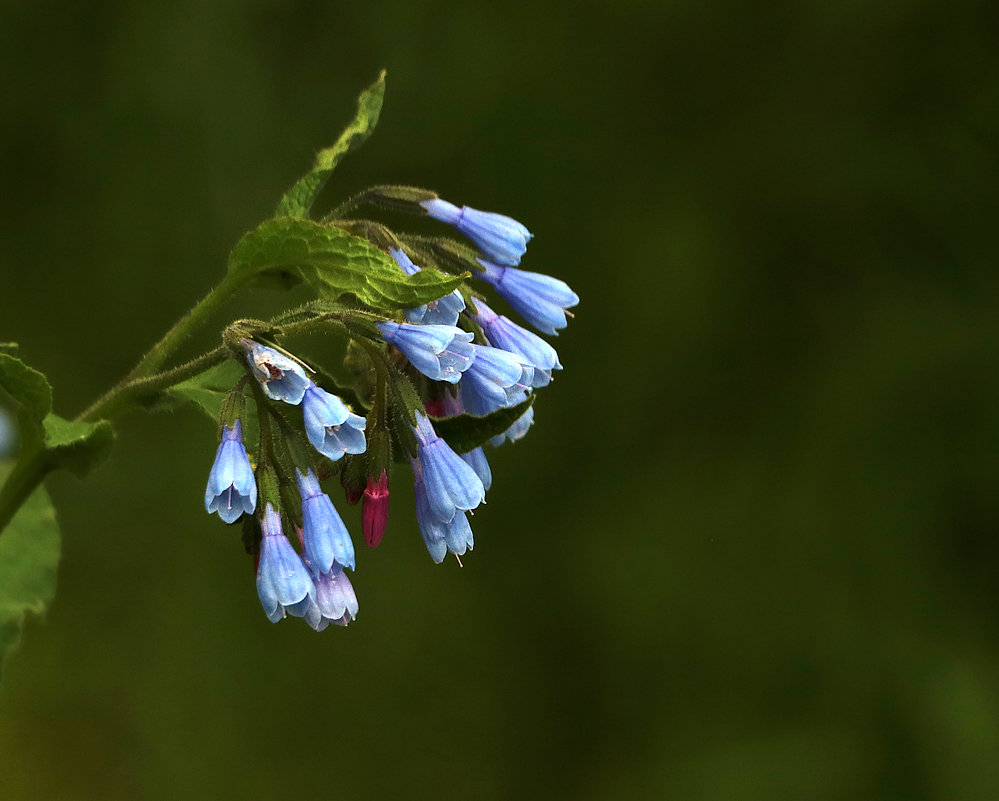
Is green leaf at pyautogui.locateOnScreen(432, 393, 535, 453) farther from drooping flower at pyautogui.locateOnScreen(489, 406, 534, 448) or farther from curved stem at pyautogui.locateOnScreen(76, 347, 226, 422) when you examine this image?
curved stem at pyautogui.locateOnScreen(76, 347, 226, 422)

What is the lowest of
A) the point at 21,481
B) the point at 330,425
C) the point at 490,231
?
the point at 21,481

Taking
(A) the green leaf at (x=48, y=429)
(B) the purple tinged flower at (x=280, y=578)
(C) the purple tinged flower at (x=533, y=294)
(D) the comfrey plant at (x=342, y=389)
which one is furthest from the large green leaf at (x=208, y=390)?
(C) the purple tinged flower at (x=533, y=294)

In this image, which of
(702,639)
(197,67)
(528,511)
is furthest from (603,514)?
(197,67)

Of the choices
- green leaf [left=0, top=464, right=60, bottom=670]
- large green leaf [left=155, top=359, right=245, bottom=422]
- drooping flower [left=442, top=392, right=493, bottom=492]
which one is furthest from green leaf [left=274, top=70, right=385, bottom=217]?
green leaf [left=0, top=464, right=60, bottom=670]

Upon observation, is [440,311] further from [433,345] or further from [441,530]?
[441,530]

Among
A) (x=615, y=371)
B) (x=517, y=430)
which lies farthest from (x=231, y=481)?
(x=615, y=371)

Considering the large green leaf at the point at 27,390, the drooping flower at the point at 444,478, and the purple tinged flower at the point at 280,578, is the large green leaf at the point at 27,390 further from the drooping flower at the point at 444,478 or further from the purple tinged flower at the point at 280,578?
the drooping flower at the point at 444,478
